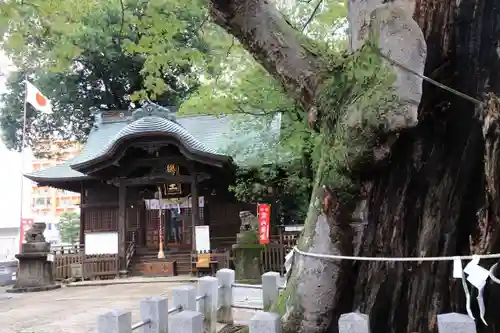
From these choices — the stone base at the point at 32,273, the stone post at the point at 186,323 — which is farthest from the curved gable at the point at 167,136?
the stone post at the point at 186,323

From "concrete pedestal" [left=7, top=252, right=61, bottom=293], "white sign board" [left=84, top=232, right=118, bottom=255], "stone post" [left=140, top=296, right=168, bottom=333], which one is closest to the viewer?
"stone post" [left=140, top=296, right=168, bottom=333]

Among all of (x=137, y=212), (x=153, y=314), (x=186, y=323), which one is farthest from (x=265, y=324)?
(x=137, y=212)

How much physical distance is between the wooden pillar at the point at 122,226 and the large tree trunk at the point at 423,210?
12.7 meters

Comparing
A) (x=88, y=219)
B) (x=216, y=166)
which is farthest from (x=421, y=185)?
(x=88, y=219)

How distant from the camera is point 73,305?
9.95 m

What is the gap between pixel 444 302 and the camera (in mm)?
2986

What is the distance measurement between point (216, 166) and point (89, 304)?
596cm

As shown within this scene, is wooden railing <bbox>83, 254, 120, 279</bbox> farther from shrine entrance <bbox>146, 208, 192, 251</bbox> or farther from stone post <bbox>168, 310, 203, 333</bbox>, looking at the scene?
stone post <bbox>168, 310, 203, 333</bbox>

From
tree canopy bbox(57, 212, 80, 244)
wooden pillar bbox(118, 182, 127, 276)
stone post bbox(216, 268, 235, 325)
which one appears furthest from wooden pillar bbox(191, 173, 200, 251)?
tree canopy bbox(57, 212, 80, 244)

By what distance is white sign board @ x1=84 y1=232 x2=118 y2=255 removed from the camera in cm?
1452

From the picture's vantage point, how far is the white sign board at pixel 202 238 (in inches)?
547

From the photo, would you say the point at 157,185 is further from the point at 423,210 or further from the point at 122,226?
the point at 423,210

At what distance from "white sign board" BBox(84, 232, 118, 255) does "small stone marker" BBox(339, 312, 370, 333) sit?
13192 mm

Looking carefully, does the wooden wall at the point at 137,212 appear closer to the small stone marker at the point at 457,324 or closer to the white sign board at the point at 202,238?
the white sign board at the point at 202,238
